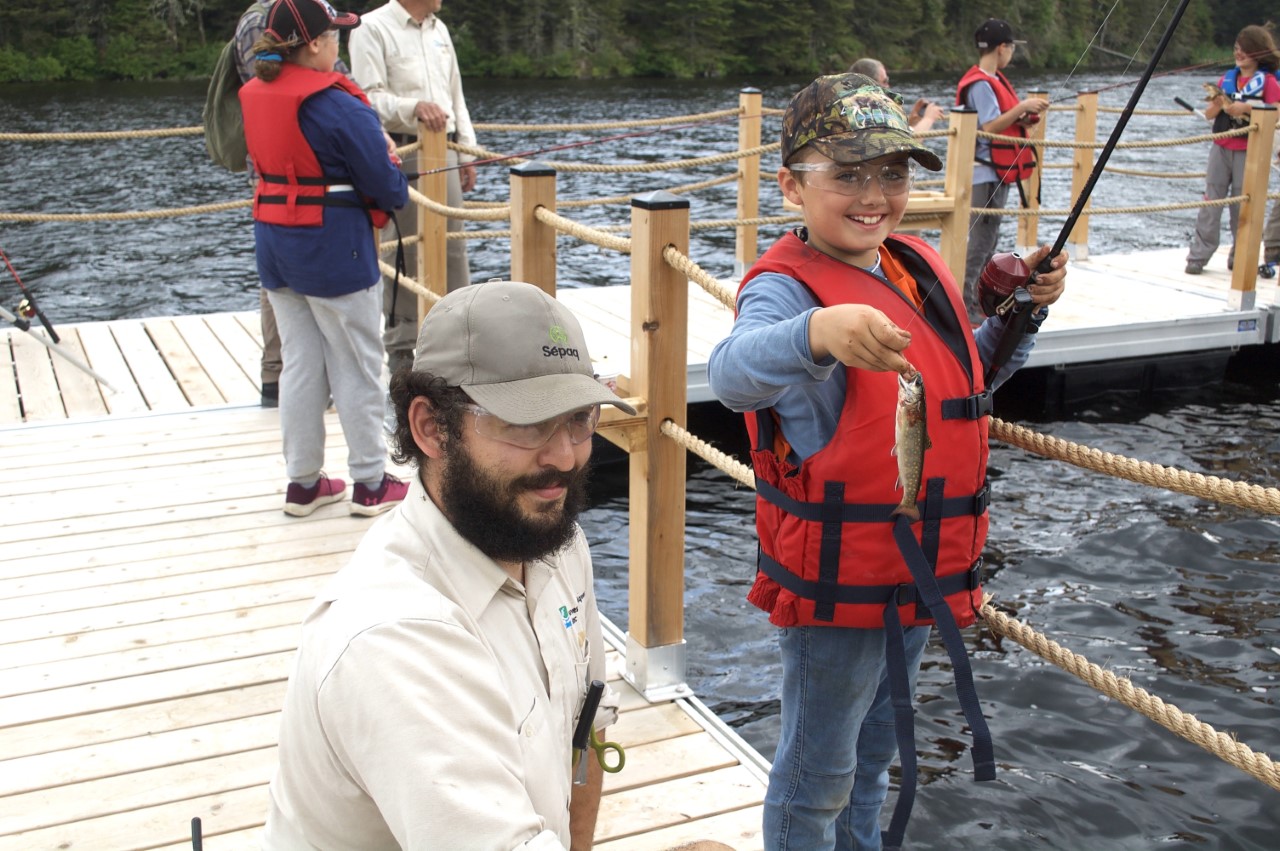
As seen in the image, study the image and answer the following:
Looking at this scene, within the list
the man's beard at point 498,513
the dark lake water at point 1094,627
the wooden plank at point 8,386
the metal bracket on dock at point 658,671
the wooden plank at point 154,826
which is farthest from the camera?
the wooden plank at point 8,386

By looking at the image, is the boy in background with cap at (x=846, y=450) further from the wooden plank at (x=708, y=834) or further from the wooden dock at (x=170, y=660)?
the wooden dock at (x=170, y=660)

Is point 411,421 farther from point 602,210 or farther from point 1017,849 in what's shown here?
point 602,210

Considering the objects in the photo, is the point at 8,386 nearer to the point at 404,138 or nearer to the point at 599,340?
the point at 404,138

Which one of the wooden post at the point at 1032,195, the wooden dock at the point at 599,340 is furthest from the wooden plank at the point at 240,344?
the wooden post at the point at 1032,195

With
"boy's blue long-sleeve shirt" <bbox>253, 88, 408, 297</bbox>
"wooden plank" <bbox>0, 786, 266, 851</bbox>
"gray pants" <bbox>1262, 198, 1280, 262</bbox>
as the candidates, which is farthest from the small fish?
"gray pants" <bbox>1262, 198, 1280, 262</bbox>

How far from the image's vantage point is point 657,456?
3516mm

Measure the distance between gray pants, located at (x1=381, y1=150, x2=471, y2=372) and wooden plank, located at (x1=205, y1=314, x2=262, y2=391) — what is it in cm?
70

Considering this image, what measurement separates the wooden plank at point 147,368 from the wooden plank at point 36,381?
38 centimetres

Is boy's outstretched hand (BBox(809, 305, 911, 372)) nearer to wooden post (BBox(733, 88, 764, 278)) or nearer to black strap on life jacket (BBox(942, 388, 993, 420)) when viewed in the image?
black strap on life jacket (BBox(942, 388, 993, 420))

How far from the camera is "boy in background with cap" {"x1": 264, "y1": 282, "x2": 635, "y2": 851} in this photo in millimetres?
1488

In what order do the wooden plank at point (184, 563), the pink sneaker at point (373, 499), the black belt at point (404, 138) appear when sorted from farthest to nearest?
the black belt at point (404, 138) → the pink sneaker at point (373, 499) → the wooden plank at point (184, 563)

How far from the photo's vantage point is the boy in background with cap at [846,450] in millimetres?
2209

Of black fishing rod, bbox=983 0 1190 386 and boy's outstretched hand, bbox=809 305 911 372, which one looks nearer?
boy's outstretched hand, bbox=809 305 911 372

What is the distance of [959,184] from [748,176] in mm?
Answer: 2000
